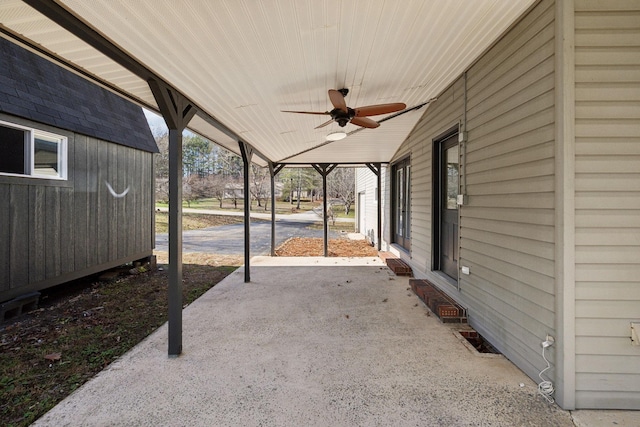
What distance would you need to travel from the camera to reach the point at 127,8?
1.71 metres

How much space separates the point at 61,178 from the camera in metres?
4.63

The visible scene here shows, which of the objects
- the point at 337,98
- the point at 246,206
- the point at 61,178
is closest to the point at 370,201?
the point at 246,206

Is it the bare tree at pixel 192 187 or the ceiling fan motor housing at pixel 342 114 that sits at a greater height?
the bare tree at pixel 192 187

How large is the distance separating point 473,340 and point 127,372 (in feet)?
10.8

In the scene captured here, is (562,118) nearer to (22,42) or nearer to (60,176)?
(22,42)

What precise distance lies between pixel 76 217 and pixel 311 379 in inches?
193

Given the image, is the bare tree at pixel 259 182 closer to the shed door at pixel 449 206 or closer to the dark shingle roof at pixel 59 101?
the dark shingle roof at pixel 59 101

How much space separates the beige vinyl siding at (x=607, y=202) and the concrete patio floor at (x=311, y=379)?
29 cm

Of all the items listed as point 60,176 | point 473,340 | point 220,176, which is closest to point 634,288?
point 473,340

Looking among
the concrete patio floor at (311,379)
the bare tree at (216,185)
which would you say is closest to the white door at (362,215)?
the concrete patio floor at (311,379)

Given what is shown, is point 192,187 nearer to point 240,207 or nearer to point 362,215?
point 240,207

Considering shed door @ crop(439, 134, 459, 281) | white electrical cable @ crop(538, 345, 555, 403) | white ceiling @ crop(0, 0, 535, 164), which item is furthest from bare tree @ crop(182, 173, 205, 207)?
white electrical cable @ crop(538, 345, 555, 403)

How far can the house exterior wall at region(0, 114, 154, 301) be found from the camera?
391 cm

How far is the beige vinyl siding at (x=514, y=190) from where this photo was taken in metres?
2.17
